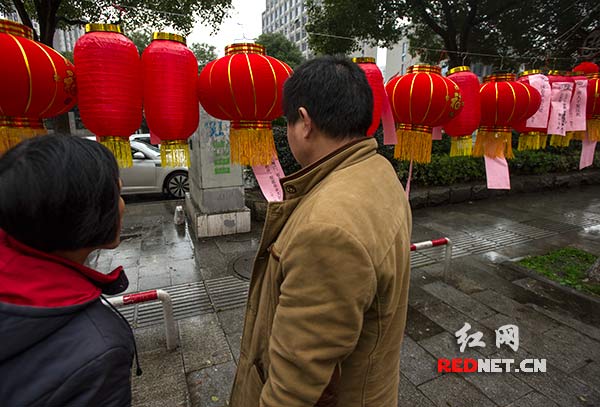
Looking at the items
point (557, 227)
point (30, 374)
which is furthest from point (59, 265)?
point (557, 227)

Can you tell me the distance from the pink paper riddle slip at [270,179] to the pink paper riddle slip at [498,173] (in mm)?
2101

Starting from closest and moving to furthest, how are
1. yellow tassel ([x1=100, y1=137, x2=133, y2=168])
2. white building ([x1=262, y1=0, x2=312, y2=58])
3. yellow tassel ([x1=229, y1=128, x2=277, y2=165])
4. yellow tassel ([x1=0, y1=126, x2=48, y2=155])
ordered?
1. yellow tassel ([x1=0, y1=126, x2=48, y2=155])
2. yellow tassel ([x1=100, y1=137, x2=133, y2=168])
3. yellow tassel ([x1=229, y1=128, x2=277, y2=165])
4. white building ([x1=262, y1=0, x2=312, y2=58])

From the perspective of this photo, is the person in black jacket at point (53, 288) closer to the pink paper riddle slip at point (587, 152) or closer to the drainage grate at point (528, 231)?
the pink paper riddle slip at point (587, 152)

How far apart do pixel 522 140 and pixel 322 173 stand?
11.6 ft

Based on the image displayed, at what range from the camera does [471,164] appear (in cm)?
969

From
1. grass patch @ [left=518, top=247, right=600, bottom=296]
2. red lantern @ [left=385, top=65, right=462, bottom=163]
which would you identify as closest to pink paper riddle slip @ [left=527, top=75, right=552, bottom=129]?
red lantern @ [left=385, top=65, right=462, bottom=163]

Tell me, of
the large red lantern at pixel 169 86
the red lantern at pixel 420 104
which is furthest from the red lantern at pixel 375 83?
the large red lantern at pixel 169 86

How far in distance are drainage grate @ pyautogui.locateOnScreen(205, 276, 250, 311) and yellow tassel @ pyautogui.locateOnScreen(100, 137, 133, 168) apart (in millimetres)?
2432

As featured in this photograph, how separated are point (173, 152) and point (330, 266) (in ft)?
5.97

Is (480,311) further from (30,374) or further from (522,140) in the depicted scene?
(30,374)

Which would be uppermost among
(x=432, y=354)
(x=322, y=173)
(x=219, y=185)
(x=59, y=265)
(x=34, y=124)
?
(x=34, y=124)

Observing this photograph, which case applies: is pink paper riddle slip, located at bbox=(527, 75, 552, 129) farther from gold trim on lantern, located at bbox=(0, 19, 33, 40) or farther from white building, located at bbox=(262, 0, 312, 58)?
white building, located at bbox=(262, 0, 312, 58)

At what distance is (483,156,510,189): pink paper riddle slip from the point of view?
126 inches

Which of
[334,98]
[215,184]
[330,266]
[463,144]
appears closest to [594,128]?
[463,144]
